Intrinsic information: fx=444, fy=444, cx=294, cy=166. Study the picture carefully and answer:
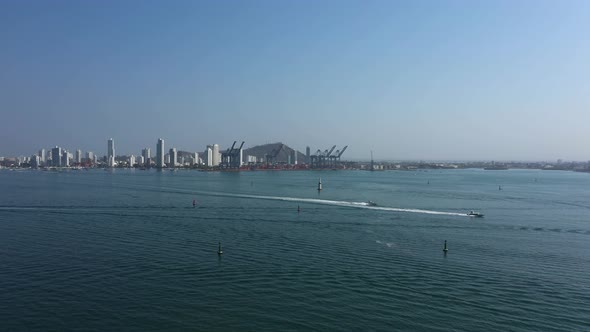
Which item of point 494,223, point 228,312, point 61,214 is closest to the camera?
point 228,312

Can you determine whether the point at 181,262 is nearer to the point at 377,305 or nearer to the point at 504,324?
the point at 377,305

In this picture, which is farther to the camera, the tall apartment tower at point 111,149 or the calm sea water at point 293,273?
the tall apartment tower at point 111,149

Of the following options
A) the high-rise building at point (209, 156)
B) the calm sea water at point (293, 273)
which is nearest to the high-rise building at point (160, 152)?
the high-rise building at point (209, 156)

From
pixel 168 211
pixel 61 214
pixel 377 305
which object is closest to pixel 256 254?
pixel 377 305

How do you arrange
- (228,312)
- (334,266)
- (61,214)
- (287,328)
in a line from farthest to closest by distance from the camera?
(61,214)
(334,266)
(228,312)
(287,328)

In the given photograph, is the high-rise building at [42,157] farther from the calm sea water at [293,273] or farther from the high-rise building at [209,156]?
the calm sea water at [293,273]

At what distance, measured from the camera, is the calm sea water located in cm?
920

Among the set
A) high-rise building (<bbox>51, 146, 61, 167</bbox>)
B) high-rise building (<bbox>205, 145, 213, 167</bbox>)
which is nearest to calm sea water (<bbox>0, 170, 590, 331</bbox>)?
high-rise building (<bbox>205, 145, 213, 167</bbox>)

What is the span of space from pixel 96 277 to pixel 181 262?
8.35 feet

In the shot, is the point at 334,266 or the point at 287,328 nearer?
the point at 287,328

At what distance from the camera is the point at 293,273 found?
12391 mm

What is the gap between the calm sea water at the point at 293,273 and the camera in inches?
362

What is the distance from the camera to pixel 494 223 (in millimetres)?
22172

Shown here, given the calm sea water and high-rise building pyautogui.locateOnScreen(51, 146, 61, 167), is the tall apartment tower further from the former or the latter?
the calm sea water
